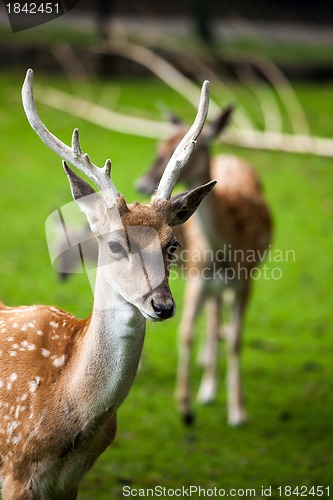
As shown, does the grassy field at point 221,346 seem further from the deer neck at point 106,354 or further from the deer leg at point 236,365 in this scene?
the deer neck at point 106,354

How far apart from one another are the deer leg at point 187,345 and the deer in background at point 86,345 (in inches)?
90.0

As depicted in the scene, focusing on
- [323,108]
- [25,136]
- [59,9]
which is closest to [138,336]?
[59,9]

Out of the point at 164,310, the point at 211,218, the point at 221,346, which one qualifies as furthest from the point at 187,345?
the point at 164,310

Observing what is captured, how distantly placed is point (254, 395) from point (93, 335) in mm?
3290

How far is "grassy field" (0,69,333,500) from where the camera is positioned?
18.1 ft

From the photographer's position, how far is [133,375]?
3.62 m

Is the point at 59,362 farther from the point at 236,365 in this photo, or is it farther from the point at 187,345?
the point at 236,365

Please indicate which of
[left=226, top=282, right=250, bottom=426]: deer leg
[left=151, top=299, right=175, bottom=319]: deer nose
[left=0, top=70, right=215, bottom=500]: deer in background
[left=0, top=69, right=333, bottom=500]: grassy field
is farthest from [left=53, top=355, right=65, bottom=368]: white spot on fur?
[left=226, top=282, right=250, bottom=426]: deer leg

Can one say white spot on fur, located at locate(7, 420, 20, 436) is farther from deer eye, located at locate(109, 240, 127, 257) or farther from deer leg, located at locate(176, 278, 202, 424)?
deer leg, located at locate(176, 278, 202, 424)

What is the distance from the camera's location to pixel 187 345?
246 inches

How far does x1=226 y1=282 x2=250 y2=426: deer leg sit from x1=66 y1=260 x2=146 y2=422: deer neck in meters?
2.67

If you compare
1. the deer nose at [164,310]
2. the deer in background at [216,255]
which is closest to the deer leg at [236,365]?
the deer in background at [216,255]

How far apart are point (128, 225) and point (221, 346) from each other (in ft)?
14.1

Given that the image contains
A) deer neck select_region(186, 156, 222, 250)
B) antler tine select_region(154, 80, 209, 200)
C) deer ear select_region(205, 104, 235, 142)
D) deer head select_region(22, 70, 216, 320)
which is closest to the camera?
deer head select_region(22, 70, 216, 320)
